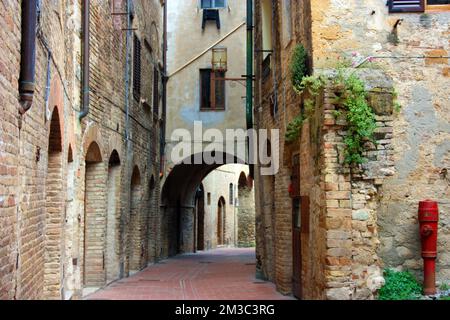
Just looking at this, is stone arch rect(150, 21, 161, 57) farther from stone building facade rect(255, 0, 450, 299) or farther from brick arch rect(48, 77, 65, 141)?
brick arch rect(48, 77, 65, 141)

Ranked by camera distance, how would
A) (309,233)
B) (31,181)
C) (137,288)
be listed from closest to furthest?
1. (31,181)
2. (309,233)
3. (137,288)

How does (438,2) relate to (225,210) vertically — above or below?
above

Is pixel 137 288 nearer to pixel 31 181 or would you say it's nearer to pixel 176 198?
pixel 31 181

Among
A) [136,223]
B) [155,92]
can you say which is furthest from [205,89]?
[136,223]

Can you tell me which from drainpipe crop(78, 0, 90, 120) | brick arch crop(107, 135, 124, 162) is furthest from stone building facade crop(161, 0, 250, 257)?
drainpipe crop(78, 0, 90, 120)

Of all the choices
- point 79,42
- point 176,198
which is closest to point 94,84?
point 79,42

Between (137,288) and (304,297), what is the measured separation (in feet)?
12.4

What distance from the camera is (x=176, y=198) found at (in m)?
21.7

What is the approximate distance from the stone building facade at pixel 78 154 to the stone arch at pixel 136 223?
0.08 ft

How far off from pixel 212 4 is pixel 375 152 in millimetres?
12777

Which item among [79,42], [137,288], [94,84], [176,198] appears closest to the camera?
[79,42]

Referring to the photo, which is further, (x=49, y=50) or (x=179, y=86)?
(x=179, y=86)

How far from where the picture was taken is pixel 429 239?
25.2 ft

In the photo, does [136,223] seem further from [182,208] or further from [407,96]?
[407,96]
